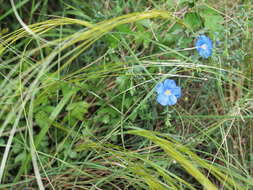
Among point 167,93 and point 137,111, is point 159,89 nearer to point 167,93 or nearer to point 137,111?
point 167,93

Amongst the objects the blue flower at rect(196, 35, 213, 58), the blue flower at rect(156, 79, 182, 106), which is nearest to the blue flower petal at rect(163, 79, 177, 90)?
the blue flower at rect(156, 79, 182, 106)

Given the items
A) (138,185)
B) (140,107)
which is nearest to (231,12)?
(140,107)

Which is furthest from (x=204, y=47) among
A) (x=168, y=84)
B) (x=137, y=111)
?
(x=137, y=111)

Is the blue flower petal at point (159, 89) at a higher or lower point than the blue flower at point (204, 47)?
lower

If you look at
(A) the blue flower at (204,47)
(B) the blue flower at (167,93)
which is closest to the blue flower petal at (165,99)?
(B) the blue flower at (167,93)

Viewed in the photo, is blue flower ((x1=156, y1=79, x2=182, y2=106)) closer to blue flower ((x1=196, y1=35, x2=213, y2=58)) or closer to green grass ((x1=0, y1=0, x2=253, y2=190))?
green grass ((x1=0, y1=0, x2=253, y2=190))

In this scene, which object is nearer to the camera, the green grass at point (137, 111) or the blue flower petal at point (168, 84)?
the green grass at point (137, 111)

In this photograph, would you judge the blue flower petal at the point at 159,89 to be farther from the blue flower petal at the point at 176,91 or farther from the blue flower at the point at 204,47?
the blue flower at the point at 204,47
